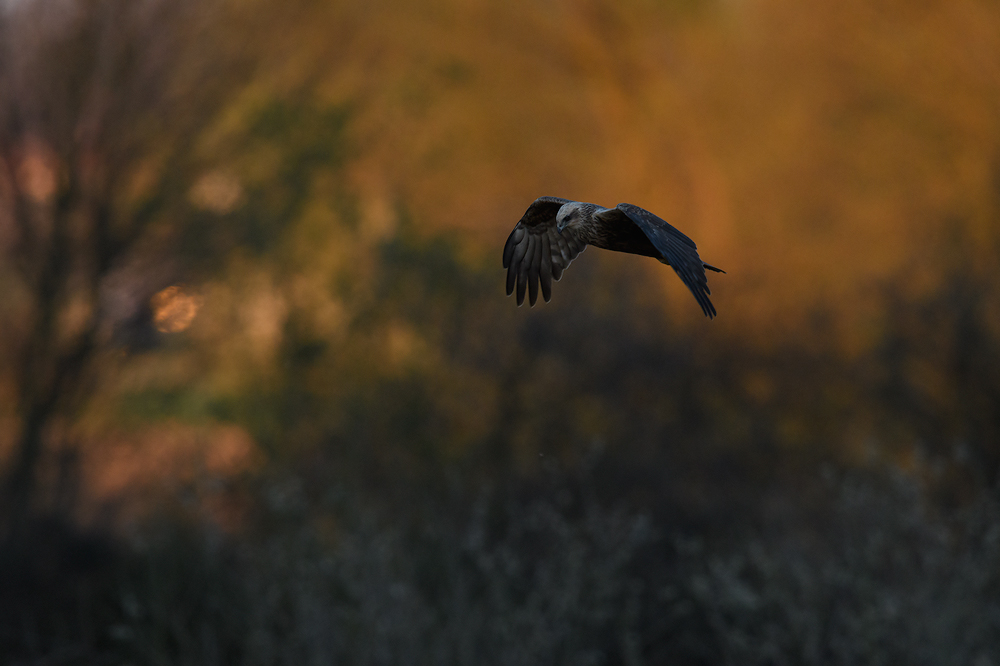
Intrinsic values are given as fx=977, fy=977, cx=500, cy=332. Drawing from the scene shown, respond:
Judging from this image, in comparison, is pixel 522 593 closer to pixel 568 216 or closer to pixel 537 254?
pixel 537 254

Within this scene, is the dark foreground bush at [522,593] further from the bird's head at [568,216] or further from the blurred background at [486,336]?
the bird's head at [568,216]

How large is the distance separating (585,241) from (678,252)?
2.50 feet

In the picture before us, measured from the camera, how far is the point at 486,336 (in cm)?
784

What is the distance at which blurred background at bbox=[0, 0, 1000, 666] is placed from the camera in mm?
5270

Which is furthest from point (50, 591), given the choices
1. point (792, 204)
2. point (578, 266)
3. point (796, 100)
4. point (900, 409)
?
point (796, 100)

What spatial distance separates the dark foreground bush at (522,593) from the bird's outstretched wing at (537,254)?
124 cm

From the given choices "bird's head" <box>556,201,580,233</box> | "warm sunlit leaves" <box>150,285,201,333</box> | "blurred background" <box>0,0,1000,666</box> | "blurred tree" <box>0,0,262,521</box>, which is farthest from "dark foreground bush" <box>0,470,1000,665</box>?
"bird's head" <box>556,201,580,233</box>

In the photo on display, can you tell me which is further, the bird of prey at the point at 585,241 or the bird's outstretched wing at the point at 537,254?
the bird's outstretched wing at the point at 537,254

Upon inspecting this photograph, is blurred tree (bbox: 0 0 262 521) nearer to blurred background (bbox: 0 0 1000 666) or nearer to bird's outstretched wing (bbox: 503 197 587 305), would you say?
blurred background (bbox: 0 0 1000 666)

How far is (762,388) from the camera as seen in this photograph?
27.1 ft

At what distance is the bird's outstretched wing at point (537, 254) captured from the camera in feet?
13.3

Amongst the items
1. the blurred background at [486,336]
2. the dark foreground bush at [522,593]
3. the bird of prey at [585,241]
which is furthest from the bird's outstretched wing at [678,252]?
the blurred background at [486,336]

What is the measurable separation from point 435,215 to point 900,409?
14.4 feet

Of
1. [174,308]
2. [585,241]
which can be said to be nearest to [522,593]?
[585,241]
